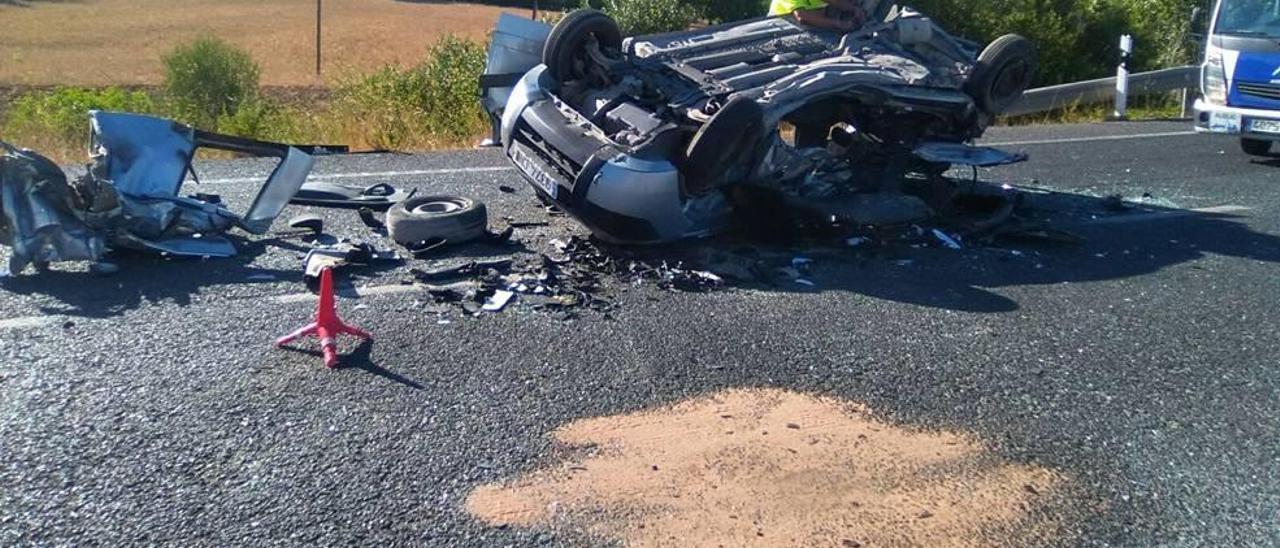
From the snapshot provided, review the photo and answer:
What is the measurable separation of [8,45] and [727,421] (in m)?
Answer: 43.2

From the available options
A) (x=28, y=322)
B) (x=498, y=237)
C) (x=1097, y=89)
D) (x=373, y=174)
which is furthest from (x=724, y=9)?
(x=28, y=322)

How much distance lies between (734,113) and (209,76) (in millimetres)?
15306

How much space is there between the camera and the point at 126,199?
6.39 metres

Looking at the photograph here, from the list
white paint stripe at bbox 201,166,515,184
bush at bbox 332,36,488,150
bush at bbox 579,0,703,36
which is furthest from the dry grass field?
white paint stripe at bbox 201,166,515,184

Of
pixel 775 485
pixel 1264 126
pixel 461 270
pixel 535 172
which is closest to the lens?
pixel 775 485

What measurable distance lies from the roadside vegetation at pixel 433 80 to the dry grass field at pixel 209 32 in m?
7.81

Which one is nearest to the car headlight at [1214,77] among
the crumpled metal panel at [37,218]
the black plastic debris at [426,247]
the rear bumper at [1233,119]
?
the rear bumper at [1233,119]

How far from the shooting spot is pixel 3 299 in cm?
563

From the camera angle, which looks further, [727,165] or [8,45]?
[8,45]

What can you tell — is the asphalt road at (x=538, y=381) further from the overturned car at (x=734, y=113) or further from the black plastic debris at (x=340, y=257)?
the overturned car at (x=734, y=113)

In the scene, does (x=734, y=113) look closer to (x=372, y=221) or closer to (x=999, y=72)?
(x=372, y=221)

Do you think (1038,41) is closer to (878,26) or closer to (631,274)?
(878,26)

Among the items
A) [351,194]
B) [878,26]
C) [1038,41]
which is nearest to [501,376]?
[351,194]

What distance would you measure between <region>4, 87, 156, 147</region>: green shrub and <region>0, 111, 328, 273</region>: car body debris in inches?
194
